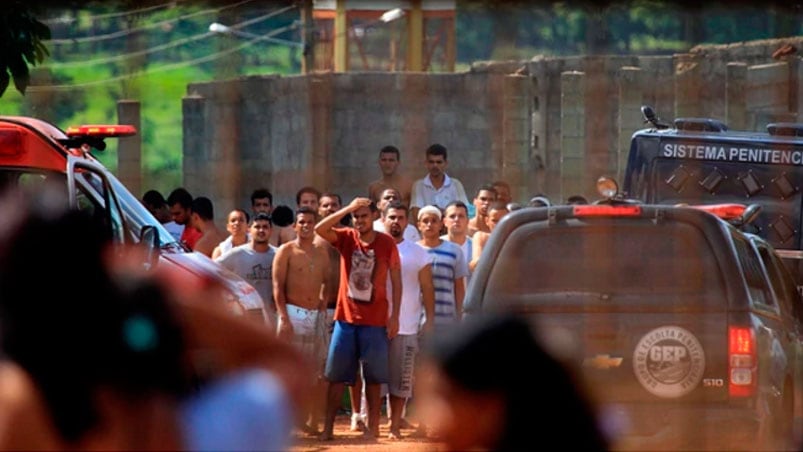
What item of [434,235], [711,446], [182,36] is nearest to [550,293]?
[711,446]

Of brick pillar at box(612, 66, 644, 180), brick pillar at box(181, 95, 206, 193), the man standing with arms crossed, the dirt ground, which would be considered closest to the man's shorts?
the man standing with arms crossed

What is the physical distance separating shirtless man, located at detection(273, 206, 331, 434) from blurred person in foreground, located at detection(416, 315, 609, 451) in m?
8.35

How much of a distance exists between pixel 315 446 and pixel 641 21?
350cm

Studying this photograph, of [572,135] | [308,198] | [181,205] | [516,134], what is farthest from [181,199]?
[516,134]

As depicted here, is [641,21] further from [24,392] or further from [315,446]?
[24,392]

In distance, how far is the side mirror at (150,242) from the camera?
8.26m

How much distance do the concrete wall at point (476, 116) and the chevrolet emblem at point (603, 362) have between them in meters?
5.47

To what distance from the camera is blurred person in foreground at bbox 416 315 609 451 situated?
9.62 ft

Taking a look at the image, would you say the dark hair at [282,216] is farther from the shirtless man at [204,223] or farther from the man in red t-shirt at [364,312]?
the man in red t-shirt at [364,312]

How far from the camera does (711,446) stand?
793 cm

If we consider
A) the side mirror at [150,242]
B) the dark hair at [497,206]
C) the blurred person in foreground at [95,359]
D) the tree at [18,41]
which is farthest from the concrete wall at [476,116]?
the blurred person in foreground at [95,359]

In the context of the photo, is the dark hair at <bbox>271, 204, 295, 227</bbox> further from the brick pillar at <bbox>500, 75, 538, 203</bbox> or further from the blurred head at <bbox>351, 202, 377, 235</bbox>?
the brick pillar at <bbox>500, 75, 538, 203</bbox>

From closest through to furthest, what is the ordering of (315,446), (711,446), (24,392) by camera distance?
(24,392) → (711,446) → (315,446)

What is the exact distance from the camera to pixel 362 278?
1099 cm
